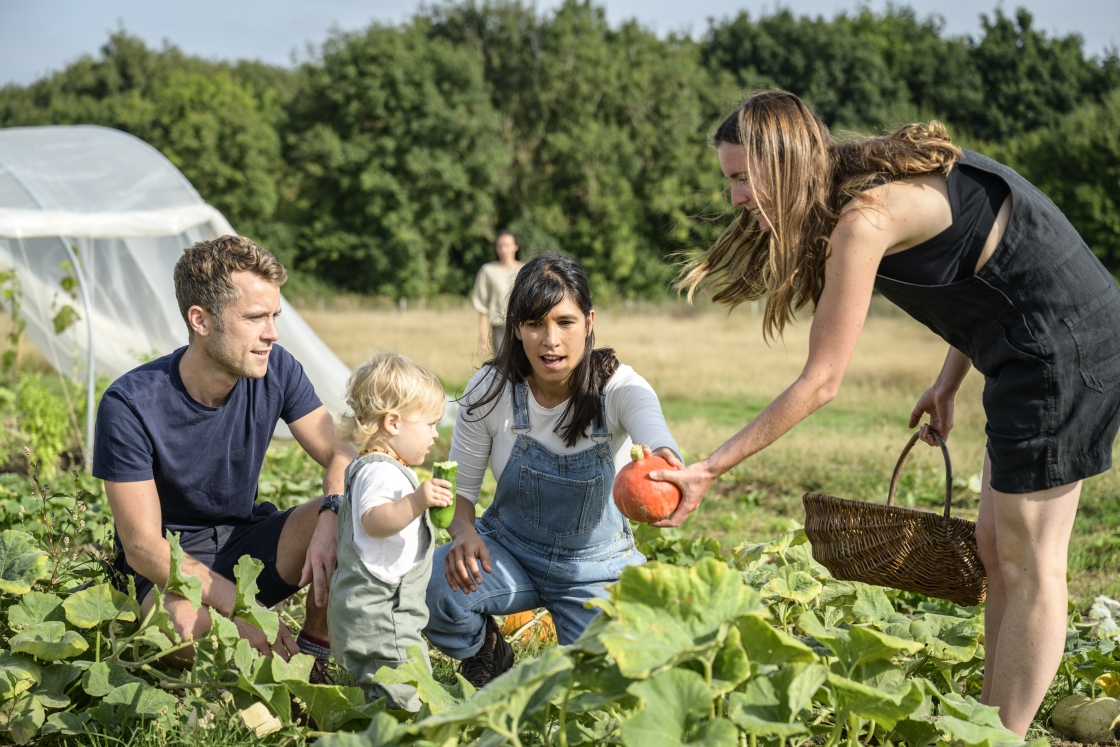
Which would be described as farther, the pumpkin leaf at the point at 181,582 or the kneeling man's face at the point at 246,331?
the kneeling man's face at the point at 246,331

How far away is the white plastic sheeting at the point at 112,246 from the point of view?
22.2 ft

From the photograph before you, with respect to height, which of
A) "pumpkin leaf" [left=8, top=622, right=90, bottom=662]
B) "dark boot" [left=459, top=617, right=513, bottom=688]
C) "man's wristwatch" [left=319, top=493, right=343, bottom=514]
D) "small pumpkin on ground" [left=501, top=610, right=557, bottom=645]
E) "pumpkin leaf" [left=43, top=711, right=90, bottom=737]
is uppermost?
"man's wristwatch" [left=319, top=493, right=343, bottom=514]

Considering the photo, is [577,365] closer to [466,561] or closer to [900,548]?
[466,561]

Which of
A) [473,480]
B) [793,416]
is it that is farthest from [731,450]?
[473,480]

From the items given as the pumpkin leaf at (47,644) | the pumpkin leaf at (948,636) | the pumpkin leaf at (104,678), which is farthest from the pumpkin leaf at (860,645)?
the pumpkin leaf at (47,644)

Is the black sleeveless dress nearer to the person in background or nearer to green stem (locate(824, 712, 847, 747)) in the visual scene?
green stem (locate(824, 712, 847, 747))

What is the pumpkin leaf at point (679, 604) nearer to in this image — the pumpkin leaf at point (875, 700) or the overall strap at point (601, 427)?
the pumpkin leaf at point (875, 700)

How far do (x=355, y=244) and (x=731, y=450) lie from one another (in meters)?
28.7

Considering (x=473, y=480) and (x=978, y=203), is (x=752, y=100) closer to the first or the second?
(x=978, y=203)

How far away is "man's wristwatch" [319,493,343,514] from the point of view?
2.75m

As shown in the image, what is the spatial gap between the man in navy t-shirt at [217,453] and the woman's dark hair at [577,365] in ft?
1.94

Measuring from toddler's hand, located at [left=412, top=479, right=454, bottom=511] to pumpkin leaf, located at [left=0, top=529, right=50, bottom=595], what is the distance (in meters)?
1.16

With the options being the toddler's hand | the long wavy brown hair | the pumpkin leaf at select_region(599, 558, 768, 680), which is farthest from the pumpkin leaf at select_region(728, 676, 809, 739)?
the long wavy brown hair

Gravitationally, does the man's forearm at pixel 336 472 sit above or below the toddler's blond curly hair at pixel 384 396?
below
